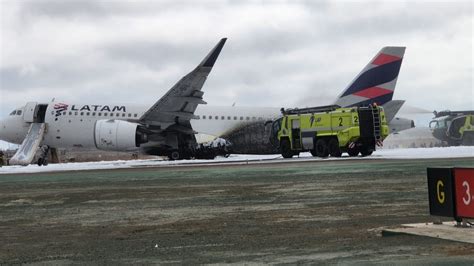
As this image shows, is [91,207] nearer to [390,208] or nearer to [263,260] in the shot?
[390,208]

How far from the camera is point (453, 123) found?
7756cm

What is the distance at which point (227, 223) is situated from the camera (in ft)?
34.7

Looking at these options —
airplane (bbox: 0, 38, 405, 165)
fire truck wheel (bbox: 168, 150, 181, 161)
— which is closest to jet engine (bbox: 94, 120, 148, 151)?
airplane (bbox: 0, 38, 405, 165)

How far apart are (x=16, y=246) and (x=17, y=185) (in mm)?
13186

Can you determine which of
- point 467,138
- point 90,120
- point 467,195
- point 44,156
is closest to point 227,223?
point 467,195

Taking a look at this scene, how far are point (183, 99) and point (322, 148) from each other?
8384 millimetres

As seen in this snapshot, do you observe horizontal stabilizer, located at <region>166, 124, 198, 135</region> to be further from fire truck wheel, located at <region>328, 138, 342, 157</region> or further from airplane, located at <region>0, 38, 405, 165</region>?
fire truck wheel, located at <region>328, 138, 342, 157</region>

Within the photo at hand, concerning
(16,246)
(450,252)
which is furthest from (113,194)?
(450,252)

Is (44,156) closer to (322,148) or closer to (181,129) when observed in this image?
(181,129)

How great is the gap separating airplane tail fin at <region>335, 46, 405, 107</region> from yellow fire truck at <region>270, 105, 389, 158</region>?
3.98 metres

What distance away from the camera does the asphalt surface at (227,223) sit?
766 centimetres

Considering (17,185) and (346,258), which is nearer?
(346,258)

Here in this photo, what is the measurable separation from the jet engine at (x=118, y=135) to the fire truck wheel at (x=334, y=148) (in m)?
10.6

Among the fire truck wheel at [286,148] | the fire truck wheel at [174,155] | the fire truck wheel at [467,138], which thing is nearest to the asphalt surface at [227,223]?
the fire truck wheel at [286,148]
